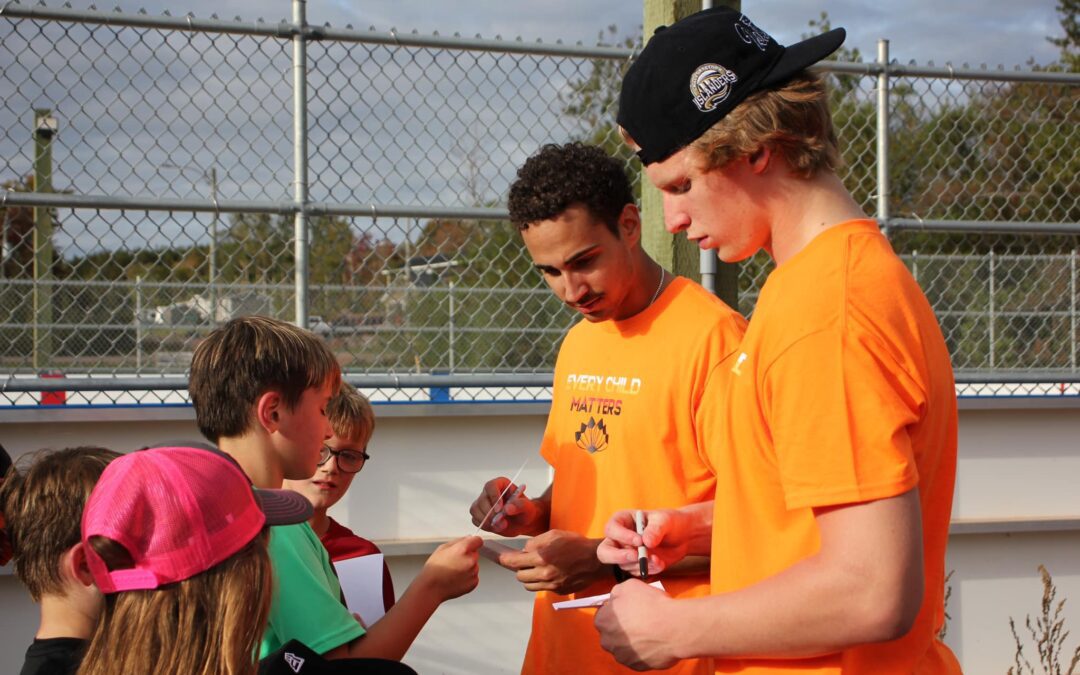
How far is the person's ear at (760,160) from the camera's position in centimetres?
153

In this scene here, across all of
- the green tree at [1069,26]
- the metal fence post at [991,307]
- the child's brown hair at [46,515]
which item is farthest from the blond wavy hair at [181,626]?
the green tree at [1069,26]

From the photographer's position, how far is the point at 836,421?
1338mm

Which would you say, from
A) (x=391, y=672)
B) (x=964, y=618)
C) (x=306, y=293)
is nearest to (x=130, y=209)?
(x=306, y=293)

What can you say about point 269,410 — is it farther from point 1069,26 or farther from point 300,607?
point 1069,26

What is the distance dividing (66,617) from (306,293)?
2.02 meters

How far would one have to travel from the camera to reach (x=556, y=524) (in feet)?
8.91

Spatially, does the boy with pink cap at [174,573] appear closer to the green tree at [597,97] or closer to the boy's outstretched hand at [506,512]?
the boy's outstretched hand at [506,512]

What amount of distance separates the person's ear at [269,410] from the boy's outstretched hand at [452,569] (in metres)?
0.48

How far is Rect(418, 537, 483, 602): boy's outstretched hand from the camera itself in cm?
226

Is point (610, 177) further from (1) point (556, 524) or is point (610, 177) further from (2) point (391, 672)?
(2) point (391, 672)

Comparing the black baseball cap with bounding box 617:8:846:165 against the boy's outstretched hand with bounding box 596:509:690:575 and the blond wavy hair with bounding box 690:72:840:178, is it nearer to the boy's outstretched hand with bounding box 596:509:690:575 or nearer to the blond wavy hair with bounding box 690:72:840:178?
the blond wavy hair with bounding box 690:72:840:178

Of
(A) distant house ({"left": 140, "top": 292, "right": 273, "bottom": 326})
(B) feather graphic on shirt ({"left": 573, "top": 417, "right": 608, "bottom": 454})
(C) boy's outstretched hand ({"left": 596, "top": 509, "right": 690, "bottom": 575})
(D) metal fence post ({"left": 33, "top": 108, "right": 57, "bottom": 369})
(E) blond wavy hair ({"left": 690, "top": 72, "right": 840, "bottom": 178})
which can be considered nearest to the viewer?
(E) blond wavy hair ({"left": 690, "top": 72, "right": 840, "bottom": 178})

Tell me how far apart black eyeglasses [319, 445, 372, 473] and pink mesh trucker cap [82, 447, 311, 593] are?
1242 millimetres

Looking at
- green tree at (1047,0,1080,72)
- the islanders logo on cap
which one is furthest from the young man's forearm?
green tree at (1047,0,1080,72)
